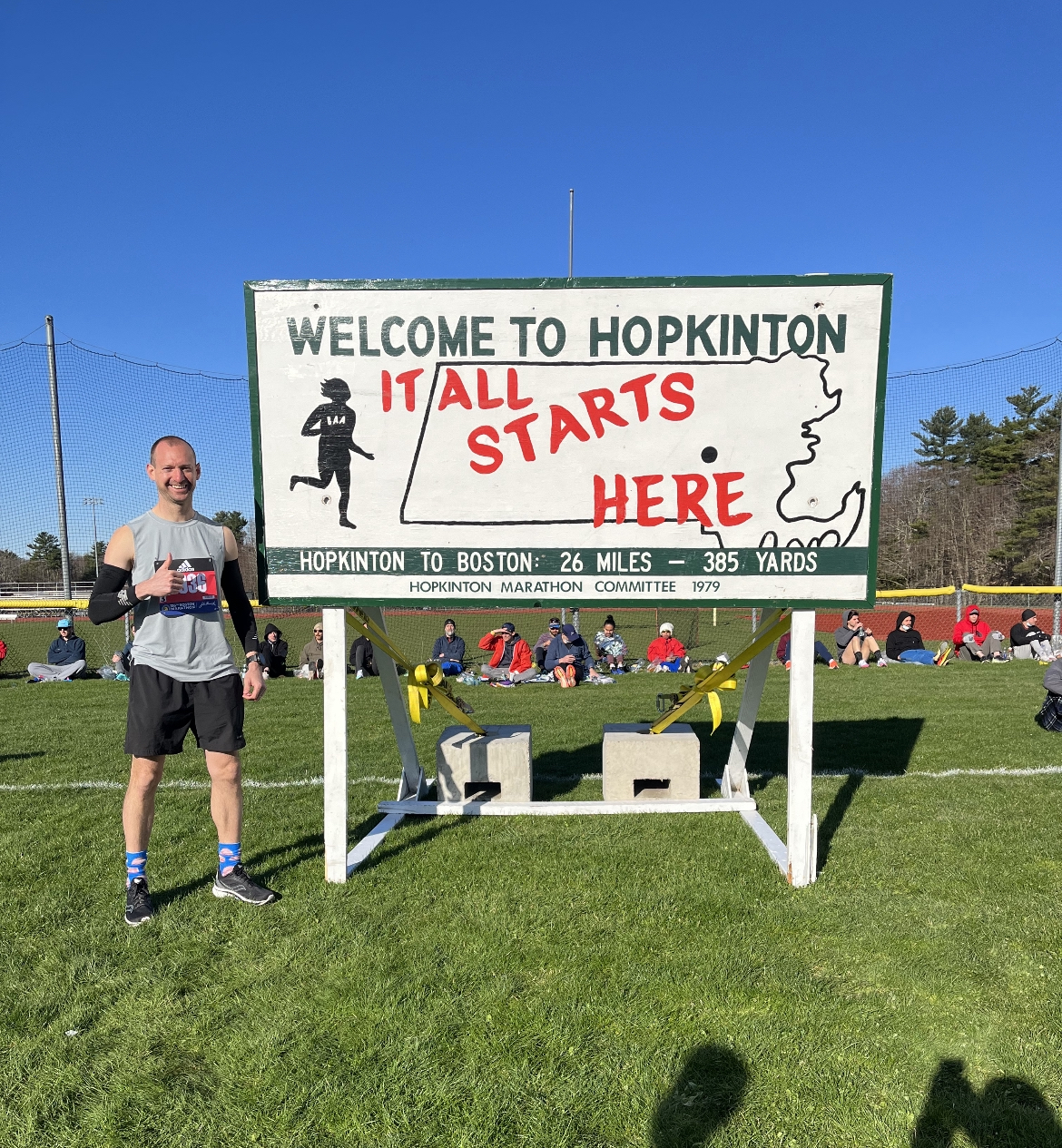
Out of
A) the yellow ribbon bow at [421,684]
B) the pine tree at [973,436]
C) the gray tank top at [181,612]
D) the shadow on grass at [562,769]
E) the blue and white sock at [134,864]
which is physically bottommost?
the shadow on grass at [562,769]

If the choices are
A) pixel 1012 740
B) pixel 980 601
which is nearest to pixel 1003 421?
pixel 980 601

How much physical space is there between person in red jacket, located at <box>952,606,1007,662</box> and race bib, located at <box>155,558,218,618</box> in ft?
53.5

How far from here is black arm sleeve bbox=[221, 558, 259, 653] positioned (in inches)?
153

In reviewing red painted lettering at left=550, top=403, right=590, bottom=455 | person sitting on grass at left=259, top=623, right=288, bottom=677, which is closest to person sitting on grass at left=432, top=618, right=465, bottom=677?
person sitting on grass at left=259, top=623, right=288, bottom=677

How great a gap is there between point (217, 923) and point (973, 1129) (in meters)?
2.98

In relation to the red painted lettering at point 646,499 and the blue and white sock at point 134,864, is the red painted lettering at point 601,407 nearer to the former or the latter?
the red painted lettering at point 646,499

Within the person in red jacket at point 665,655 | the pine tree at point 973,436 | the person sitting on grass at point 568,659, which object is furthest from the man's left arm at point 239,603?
the pine tree at point 973,436

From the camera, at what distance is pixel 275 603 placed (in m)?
4.20

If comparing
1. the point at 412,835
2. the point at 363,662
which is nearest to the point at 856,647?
the point at 363,662

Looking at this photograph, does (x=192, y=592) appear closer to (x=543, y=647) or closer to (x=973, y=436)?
(x=543, y=647)

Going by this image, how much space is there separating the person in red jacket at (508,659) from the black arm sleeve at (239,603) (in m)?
10.1

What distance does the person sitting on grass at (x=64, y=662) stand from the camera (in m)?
14.6

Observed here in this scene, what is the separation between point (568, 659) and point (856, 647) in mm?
6367

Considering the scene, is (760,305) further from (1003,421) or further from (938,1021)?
(1003,421)
